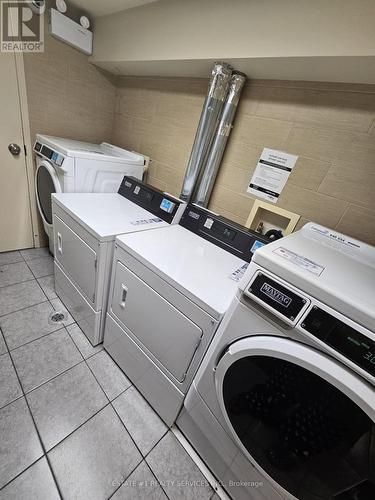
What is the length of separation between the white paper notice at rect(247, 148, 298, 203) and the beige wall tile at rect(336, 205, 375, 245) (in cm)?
39

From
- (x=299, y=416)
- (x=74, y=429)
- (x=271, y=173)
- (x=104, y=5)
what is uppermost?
(x=104, y=5)

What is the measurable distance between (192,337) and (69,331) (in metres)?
1.14

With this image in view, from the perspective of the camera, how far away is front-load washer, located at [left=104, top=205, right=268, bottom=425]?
2.89 feet

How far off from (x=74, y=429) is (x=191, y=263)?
1.05 meters

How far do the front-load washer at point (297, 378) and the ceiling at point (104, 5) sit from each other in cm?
189

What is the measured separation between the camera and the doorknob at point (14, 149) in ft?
5.72

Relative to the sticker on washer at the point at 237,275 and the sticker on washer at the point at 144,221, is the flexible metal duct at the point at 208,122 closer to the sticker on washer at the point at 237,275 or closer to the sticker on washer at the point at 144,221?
the sticker on washer at the point at 144,221

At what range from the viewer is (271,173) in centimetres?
135

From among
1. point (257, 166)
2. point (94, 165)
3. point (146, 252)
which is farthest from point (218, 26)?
point (146, 252)

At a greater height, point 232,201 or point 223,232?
point 232,201

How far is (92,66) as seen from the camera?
6.32 feet

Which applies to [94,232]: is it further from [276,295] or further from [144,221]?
[276,295]

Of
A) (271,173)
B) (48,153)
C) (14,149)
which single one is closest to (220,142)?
(271,173)

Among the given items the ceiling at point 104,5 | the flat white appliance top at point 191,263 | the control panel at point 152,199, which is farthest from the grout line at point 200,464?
the ceiling at point 104,5
